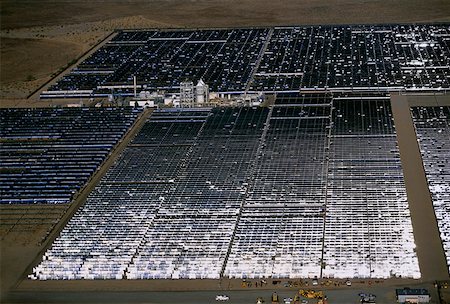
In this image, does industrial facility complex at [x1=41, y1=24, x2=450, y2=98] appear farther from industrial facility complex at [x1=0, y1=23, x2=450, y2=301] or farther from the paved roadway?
the paved roadway

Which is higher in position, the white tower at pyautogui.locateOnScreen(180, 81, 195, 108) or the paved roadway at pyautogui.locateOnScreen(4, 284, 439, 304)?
the paved roadway at pyautogui.locateOnScreen(4, 284, 439, 304)

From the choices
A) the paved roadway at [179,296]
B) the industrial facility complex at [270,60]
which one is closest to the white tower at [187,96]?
the industrial facility complex at [270,60]

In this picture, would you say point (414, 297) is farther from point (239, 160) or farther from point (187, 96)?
point (187, 96)

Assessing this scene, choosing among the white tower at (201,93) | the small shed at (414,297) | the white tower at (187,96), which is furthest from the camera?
the white tower at (201,93)

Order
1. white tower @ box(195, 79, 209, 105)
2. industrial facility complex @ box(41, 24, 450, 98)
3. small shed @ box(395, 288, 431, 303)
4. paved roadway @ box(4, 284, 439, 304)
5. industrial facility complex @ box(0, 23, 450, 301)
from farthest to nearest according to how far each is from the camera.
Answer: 1. industrial facility complex @ box(41, 24, 450, 98)
2. white tower @ box(195, 79, 209, 105)
3. industrial facility complex @ box(0, 23, 450, 301)
4. paved roadway @ box(4, 284, 439, 304)
5. small shed @ box(395, 288, 431, 303)

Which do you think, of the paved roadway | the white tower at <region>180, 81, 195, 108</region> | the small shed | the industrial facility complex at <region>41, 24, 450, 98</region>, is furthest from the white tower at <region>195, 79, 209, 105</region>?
the small shed

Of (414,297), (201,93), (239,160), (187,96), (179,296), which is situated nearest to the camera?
(414,297)

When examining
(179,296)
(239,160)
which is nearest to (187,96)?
(239,160)

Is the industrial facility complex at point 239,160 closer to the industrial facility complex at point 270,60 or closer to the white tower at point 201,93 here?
the white tower at point 201,93
